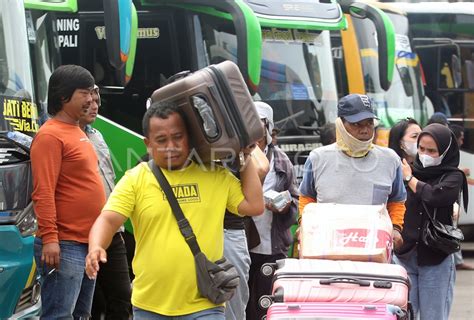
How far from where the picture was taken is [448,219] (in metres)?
8.07

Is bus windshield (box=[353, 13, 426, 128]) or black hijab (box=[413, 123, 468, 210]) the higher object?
black hijab (box=[413, 123, 468, 210])

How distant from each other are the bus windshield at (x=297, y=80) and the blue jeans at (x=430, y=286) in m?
5.17

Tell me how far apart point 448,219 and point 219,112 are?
2.77 metres

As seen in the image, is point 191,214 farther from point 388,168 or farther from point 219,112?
point 388,168

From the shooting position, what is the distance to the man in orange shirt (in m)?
7.17

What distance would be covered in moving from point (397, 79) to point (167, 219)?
12.1 m

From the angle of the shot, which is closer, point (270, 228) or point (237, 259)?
point (237, 259)

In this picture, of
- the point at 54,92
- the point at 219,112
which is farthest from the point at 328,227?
the point at 54,92

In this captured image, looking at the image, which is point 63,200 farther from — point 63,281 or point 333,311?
point 333,311

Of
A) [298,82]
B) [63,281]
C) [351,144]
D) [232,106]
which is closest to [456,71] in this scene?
[298,82]

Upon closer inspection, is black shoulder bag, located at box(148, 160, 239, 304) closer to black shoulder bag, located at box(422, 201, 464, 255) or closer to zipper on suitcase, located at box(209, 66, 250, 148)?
zipper on suitcase, located at box(209, 66, 250, 148)

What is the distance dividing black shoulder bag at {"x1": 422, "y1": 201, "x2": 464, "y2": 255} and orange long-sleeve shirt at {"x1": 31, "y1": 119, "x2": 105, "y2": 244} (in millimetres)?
2104

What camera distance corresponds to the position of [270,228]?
8391 mm

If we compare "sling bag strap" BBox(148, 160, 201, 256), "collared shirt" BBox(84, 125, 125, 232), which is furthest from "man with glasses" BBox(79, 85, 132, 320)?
"sling bag strap" BBox(148, 160, 201, 256)
